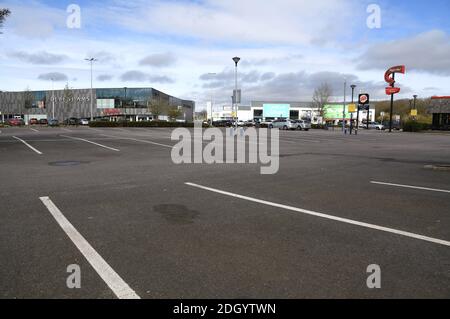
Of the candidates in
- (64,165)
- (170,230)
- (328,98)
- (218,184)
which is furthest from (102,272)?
(328,98)

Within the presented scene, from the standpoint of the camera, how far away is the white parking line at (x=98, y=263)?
344cm

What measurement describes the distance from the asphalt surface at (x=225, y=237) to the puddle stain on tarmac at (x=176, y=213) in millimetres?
37

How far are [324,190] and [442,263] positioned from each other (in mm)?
4148

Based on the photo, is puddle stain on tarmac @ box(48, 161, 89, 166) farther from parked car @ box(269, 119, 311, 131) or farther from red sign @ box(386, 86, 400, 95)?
red sign @ box(386, 86, 400, 95)

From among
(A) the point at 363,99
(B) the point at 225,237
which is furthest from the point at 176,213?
(A) the point at 363,99

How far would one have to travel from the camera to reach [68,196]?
7359mm

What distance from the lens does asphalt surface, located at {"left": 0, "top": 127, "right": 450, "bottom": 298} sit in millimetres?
3576

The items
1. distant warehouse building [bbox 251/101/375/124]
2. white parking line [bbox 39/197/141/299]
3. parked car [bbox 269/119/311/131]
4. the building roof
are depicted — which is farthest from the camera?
distant warehouse building [bbox 251/101/375/124]

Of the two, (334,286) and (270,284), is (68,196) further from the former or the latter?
(334,286)

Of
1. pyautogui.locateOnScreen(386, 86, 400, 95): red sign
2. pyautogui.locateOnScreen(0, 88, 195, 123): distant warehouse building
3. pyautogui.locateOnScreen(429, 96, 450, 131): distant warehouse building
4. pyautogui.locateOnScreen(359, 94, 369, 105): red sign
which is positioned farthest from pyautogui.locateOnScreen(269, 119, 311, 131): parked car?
pyautogui.locateOnScreen(0, 88, 195, 123): distant warehouse building

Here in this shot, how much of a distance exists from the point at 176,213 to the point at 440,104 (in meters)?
59.3

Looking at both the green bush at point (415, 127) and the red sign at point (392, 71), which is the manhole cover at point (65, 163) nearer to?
the red sign at point (392, 71)
